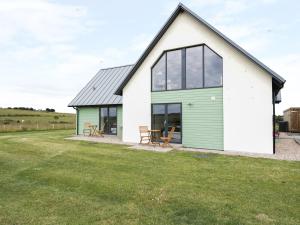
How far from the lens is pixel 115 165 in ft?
24.5

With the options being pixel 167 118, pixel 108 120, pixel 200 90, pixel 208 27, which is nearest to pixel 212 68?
pixel 200 90

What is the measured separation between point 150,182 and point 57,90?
102 ft

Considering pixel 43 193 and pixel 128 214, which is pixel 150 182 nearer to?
pixel 128 214

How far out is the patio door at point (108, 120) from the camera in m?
17.0

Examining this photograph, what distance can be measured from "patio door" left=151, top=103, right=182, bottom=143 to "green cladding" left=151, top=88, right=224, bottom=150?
0.88 ft

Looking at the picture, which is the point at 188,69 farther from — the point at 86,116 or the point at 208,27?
the point at 86,116

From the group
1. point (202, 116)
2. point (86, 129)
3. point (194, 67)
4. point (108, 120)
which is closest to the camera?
point (202, 116)

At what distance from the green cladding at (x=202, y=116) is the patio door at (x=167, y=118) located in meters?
0.27

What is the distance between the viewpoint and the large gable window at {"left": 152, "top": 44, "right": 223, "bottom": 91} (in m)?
10.9

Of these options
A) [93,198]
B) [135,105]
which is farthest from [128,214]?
[135,105]

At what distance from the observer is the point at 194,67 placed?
11461mm

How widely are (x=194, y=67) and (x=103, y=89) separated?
9.11 meters

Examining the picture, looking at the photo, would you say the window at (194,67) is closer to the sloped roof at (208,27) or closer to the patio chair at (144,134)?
the sloped roof at (208,27)

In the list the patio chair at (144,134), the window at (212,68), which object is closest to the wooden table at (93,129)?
the patio chair at (144,134)
